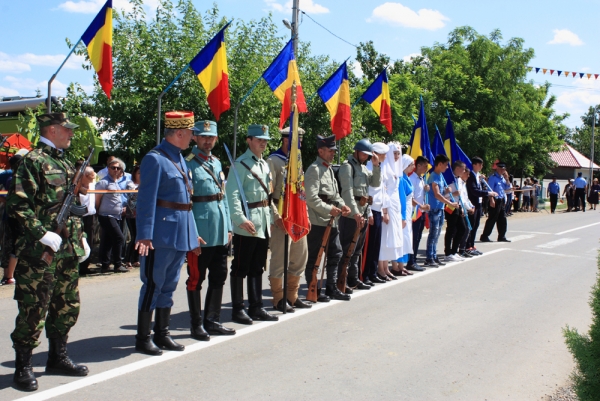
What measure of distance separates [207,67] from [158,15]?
8018 millimetres

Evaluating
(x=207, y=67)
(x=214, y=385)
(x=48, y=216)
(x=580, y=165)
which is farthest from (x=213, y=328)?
(x=580, y=165)

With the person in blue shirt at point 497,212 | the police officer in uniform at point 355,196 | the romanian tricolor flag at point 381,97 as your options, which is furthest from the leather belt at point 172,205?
the person in blue shirt at point 497,212

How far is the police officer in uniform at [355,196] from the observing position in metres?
8.20

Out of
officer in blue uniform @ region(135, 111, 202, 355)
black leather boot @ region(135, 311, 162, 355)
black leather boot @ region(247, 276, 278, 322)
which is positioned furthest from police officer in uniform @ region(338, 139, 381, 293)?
black leather boot @ region(135, 311, 162, 355)

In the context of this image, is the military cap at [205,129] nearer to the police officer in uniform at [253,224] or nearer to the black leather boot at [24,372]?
the police officer in uniform at [253,224]

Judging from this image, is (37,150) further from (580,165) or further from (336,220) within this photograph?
(580,165)

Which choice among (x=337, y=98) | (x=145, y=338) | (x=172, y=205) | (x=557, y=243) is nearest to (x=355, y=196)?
(x=337, y=98)

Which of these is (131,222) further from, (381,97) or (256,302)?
(381,97)

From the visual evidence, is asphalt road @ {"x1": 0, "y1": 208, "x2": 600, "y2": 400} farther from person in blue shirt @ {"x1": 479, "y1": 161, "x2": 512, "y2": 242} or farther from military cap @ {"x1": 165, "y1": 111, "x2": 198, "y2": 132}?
person in blue shirt @ {"x1": 479, "y1": 161, "x2": 512, "y2": 242}

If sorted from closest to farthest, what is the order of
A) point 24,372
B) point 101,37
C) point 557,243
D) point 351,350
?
point 24,372
point 351,350
point 101,37
point 557,243

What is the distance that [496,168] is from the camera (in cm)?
1620

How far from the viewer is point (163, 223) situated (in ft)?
17.5

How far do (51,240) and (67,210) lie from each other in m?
0.33

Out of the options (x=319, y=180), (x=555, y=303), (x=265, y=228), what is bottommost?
(x=555, y=303)
